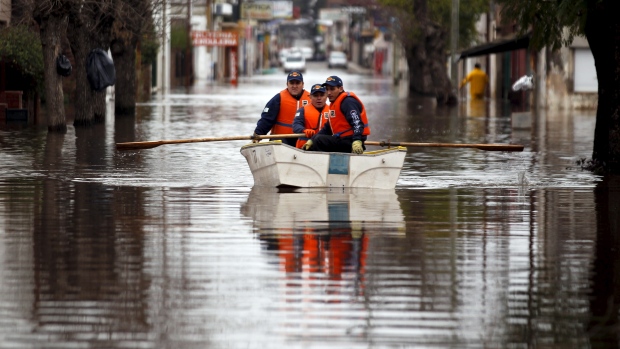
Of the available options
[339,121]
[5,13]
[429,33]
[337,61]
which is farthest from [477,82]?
[337,61]

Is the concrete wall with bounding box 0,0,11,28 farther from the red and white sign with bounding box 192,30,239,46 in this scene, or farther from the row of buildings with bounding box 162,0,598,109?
the red and white sign with bounding box 192,30,239,46

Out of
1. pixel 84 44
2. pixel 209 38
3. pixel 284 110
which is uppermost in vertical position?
pixel 209 38

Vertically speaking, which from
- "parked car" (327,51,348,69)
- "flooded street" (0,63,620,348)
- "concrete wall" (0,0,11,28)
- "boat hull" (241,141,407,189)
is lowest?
"flooded street" (0,63,620,348)

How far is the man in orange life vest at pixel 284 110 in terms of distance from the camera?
54.5 feet

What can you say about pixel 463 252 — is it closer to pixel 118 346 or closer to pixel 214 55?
pixel 118 346

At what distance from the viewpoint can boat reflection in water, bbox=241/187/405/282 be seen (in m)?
9.65

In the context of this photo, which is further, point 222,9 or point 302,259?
point 222,9

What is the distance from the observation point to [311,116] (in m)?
16.3

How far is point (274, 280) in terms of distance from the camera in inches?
355

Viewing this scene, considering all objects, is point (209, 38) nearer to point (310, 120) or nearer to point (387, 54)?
point (387, 54)

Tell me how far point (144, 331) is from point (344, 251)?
3196 millimetres

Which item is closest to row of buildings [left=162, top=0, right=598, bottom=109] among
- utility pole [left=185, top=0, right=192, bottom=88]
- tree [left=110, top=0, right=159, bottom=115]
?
utility pole [left=185, top=0, right=192, bottom=88]

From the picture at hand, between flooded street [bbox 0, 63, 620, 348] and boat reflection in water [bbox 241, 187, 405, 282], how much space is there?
0.09 feet

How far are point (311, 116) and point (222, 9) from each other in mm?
75651
